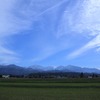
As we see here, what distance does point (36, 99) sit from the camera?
17.9 metres

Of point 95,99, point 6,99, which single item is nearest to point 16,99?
point 6,99

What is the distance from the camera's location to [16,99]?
18.0 metres

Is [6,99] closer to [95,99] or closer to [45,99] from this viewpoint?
[45,99]

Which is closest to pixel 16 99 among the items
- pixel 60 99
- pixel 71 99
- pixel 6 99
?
pixel 6 99

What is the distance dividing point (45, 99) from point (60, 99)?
1638mm

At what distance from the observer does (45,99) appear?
1781 centimetres

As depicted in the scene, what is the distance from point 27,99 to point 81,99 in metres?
5.94

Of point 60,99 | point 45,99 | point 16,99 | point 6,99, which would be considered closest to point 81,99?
point 60,99

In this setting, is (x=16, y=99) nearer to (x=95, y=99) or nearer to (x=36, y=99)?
(x=36, y=99)

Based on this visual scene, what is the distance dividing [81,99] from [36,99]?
4935mm

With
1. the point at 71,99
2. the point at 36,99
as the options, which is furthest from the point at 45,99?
the point at 71,99

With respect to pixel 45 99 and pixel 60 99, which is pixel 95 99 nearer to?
pixel 60 99

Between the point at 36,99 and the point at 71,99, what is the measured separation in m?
3.83

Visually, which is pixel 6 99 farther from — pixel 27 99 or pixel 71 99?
pixel 71 99
